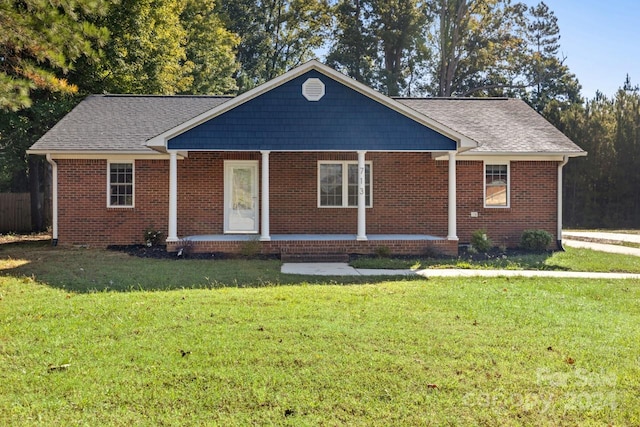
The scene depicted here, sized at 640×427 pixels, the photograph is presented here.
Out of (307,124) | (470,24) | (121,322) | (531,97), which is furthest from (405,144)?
(531,97)

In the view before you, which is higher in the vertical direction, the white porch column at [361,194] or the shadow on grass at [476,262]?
the white porch column at [361,194]

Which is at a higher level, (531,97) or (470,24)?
(470,24)

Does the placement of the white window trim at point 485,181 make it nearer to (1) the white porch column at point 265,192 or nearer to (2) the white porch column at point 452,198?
(2) the white porch column at point 452,198

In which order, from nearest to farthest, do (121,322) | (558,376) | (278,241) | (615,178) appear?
1. (558,376)
2. (121,322)
3. (278,241)
4. (615,178)

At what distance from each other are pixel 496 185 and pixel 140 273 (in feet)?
34.3

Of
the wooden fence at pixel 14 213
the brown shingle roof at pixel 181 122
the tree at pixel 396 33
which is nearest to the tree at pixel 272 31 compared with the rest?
the tree at pixel 396 33

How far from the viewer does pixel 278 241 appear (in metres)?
12.5

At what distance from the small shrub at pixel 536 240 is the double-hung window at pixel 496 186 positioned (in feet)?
3.75

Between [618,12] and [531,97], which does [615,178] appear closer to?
[531,97]

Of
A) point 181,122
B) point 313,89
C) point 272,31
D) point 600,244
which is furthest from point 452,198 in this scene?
point 272,31

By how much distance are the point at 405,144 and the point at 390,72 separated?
23182mm

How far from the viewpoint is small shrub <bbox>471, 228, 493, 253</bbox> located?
13484 millimetres

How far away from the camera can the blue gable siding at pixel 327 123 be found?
1257cm

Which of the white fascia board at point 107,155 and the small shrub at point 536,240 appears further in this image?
the small shrub at point 536,240
